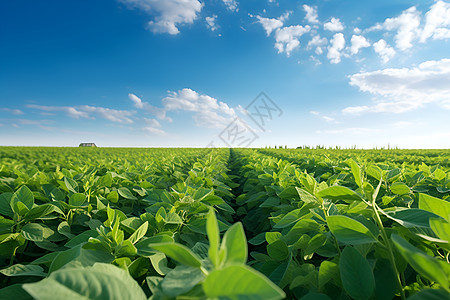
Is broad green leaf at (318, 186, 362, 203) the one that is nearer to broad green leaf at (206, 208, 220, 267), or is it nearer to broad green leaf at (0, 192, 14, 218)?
broad green leaf at (206, 208, 220, 267)

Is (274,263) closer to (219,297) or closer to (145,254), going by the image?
(145,254)

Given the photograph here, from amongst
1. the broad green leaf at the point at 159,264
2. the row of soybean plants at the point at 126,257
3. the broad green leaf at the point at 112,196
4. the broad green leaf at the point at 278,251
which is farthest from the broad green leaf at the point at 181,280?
the broad green leaf at the point at 112,196

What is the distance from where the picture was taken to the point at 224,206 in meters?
2.45

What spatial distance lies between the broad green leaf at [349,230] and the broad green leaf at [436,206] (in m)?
0.28

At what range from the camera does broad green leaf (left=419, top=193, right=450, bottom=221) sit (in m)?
0.82

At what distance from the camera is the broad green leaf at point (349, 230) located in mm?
766

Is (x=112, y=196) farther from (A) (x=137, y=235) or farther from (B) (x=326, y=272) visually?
(B) (x=326, y=272)

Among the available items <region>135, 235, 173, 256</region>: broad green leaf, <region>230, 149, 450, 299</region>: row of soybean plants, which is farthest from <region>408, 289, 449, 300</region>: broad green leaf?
<region>135, 235, 173, 256</region>: broad green leaf

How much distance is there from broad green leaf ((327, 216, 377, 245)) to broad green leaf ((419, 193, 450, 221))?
0.28 metres

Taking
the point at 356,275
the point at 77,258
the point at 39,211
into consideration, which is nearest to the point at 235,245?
the point at 356,275

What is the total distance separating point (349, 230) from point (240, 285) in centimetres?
48

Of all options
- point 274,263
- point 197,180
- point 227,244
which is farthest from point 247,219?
point 227,244

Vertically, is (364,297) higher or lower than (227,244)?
lower

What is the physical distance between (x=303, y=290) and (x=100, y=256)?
0.85 m
